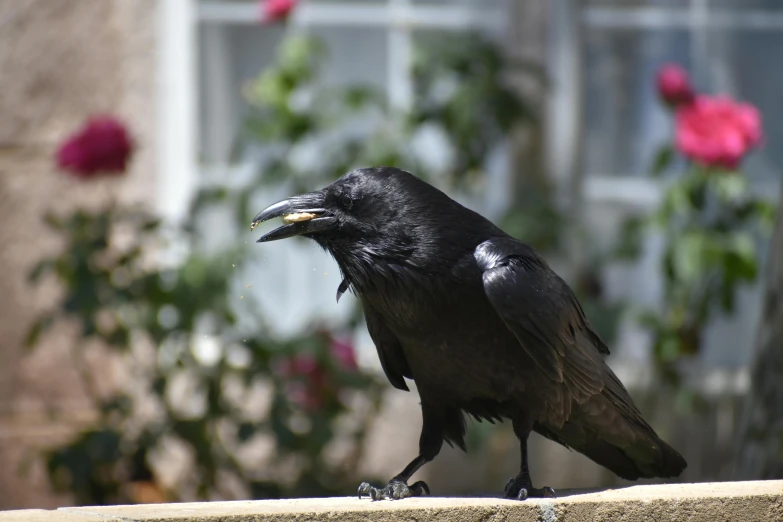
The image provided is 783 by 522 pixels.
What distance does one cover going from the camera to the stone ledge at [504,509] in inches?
88.0

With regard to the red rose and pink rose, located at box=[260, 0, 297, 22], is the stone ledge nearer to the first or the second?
the red rose

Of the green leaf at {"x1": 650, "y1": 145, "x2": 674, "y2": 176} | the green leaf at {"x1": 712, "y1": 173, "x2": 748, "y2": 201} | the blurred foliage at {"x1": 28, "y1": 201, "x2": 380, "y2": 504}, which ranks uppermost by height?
the green leaf at {"x1": 650, "y1": 145, "x2": 674, "y2": 176}

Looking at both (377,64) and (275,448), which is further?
(377,64)

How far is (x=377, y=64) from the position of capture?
533 cm

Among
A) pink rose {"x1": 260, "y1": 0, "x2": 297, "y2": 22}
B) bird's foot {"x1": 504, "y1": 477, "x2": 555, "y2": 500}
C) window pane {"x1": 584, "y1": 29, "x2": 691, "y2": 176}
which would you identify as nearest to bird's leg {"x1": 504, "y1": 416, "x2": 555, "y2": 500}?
bird's foot {"x1": 504, "y1": 477, "x2": 555, "y2": 500}

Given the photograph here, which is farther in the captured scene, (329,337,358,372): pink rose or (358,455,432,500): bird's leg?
(329,337,358,372): pink rose

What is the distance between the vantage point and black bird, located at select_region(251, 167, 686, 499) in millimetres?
2514

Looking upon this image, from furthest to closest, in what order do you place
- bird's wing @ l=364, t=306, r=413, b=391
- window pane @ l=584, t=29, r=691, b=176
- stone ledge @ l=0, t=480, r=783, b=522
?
window pane @ l=584, t=29, r=691, b=176, bird's wing @ l=364, t=306, r=413, b=391, stone ledge @ l=0, t=480, r=783, b=522

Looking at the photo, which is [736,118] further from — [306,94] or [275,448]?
[275,448]

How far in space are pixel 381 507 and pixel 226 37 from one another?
3464 millimetres

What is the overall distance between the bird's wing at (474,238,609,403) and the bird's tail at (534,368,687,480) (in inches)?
3.5

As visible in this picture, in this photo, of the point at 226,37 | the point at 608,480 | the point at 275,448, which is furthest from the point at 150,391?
the point at 608,480

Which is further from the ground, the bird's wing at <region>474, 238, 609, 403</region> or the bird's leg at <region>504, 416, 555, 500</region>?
the bird's wing at <region>474, 238, 609, 403</region>

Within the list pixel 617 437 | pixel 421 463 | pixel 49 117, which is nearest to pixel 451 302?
pixel 421 463
